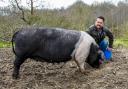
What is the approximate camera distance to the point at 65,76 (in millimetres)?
7023

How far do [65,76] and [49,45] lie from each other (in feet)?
2.37

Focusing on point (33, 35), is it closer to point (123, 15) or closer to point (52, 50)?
point (52, 50)

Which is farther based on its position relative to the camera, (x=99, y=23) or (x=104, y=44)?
(x=104, y=44)

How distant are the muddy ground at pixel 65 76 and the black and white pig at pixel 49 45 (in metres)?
0.27

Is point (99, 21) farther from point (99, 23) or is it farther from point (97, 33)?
point (97, 33)

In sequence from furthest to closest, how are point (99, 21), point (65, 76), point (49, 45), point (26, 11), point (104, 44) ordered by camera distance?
1. point (26, 11)
2. point (104, 44)
3. point (99, 21)
4. point (65, 76)
5. point (49, 45)

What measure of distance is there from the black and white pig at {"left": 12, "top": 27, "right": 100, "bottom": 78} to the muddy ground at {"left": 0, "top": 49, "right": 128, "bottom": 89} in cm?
27

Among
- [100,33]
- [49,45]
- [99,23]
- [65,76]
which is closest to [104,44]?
[100,33]

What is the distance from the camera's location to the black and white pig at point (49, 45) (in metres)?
6.71

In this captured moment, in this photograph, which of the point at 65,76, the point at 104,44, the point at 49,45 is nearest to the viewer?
the point at 49,45

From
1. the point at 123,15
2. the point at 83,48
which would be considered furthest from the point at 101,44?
the point at 123,15

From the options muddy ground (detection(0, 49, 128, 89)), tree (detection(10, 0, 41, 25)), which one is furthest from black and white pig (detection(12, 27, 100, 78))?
tree (detection(10, 0, 41, 25))

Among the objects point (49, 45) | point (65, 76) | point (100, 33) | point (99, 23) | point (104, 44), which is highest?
point (99, 23)

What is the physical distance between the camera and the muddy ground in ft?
21.2
